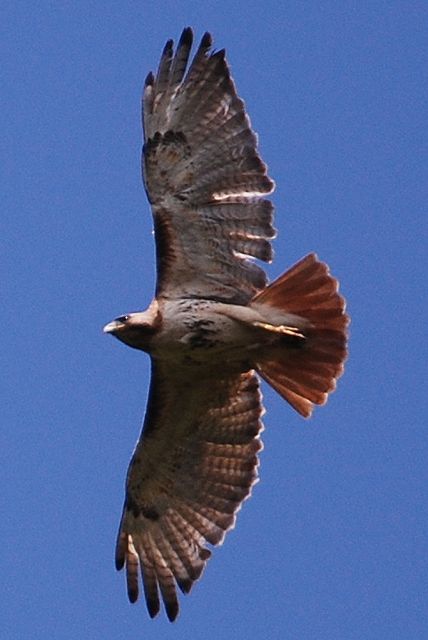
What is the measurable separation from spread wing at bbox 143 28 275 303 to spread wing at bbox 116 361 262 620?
0.82 metres

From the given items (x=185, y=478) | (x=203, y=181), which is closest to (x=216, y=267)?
(x=203, y=181)

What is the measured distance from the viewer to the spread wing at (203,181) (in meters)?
11.8

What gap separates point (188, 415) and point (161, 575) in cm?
114

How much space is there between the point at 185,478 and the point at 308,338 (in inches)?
64.0

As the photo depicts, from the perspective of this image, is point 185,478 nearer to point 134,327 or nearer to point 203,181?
point 134,327

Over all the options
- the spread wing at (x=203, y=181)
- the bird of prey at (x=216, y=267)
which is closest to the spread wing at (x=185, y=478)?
the bird of prey at (x=216, y=267)

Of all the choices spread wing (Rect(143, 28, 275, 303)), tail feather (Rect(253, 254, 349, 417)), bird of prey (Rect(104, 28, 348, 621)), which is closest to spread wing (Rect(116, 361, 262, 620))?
bird of prey (Rect(104, 28, 348, 621))

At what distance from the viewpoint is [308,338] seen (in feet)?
38.9

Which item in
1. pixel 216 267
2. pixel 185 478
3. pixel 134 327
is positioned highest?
pixel 216 267

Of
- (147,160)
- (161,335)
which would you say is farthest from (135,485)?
(147,160)

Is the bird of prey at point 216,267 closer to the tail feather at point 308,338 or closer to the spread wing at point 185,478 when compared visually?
the tail feather at point 308,338

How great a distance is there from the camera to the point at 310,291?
38.3 feet

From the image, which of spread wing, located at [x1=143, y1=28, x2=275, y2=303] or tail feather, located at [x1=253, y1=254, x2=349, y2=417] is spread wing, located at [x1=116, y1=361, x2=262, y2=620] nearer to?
tail feather, located at [x1=253, y1=254, x2=349, y2=417]

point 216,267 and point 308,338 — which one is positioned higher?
point 216,267
